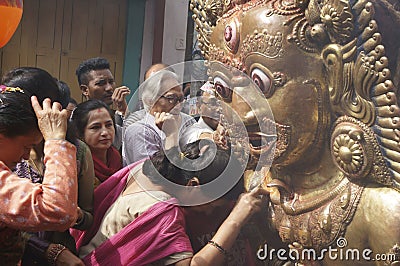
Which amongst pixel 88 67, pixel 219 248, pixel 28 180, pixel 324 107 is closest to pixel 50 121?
pixel 28 180

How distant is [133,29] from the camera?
16.3ft

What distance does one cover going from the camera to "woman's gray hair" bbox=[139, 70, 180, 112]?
199 cm

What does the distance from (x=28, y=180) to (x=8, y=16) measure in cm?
72

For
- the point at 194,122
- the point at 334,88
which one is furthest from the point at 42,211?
the point at 334,88

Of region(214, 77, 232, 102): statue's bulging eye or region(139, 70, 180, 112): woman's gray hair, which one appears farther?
region(139, 70, 180, 112): woman's gray hair

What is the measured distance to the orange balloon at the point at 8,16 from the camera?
2.08 meters

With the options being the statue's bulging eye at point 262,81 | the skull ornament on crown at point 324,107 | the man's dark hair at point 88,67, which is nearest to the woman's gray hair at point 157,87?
the skull ornament on crown at point 324,107

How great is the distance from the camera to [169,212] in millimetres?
1726

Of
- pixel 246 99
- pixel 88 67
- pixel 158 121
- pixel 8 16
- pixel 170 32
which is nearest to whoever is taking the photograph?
pixel 246 99

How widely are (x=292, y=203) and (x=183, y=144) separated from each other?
0.35m
